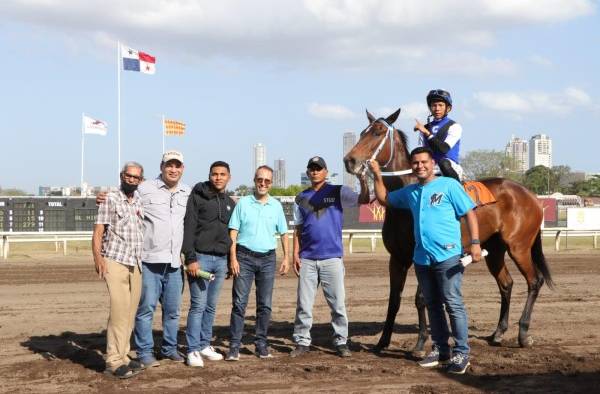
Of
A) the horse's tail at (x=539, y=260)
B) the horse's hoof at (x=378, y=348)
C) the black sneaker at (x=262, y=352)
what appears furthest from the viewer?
the horse's tail at (x=539, y=260)

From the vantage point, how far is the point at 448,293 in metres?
6.21

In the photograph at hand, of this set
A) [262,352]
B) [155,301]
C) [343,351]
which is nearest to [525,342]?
[343,351]

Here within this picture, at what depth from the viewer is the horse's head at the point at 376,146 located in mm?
6738

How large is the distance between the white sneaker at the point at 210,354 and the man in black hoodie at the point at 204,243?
0.52 ft

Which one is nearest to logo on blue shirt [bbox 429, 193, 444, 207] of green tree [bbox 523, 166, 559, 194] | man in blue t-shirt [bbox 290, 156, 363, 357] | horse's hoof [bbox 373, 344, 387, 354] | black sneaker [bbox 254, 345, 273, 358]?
man in blue t-shirt [bbox 290, 156, 363, 357]

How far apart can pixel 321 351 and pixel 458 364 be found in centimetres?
159

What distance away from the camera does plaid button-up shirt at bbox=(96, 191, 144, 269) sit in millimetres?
6090

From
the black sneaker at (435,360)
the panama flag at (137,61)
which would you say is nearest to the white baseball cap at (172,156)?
the black sneaker at (435,360)

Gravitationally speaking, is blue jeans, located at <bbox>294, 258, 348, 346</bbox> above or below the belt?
below

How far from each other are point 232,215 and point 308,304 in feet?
3.77

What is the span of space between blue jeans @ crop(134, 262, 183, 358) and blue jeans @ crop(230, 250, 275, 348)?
55 cm

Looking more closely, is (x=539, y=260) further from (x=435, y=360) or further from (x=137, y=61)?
(x=137, y=61)

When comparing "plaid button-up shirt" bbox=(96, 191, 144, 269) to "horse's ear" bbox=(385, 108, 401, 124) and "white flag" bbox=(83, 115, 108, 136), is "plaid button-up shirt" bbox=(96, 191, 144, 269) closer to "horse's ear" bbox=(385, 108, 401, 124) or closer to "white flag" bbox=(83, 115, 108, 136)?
"horse's ear" bbox=(385, 108, 401, 124)

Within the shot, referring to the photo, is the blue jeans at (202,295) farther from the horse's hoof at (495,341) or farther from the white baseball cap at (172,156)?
the horse's hoof at (495,341)
